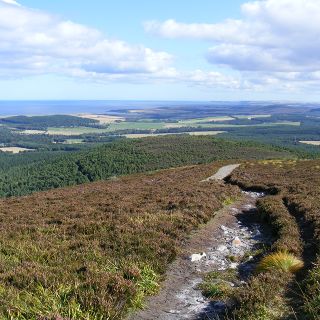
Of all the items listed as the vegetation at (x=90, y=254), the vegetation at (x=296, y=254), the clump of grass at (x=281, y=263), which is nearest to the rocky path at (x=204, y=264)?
the vegetation at (x=90, y=254)

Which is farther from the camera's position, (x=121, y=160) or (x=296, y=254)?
(x=121, y=160)

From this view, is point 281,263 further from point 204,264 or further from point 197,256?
point 197,256

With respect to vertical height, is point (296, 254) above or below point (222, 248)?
above

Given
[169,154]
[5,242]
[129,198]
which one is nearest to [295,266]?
[5,242]

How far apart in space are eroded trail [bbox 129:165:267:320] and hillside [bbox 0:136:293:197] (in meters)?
119

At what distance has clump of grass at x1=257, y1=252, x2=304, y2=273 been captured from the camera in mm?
10523

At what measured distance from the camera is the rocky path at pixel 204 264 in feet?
28.5

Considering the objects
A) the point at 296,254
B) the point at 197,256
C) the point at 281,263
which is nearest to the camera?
the point at 281,263

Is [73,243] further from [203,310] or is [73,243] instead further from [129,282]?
[203,310]

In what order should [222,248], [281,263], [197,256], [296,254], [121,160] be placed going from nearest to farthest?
[281,263], [296,254], [197,256], [222,248], [121,160]

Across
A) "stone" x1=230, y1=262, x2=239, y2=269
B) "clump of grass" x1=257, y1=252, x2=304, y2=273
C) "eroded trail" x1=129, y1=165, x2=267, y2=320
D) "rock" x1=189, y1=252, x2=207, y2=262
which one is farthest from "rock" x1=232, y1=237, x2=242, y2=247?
"clump of grass" x1=257, y1=252, x2=304, y2=273

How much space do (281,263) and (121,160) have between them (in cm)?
14487

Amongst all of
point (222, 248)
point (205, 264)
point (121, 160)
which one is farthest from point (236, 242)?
point (121, 160)

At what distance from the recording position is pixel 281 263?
419 inches
